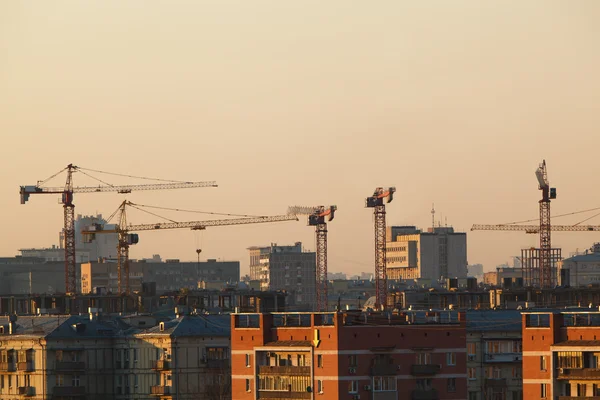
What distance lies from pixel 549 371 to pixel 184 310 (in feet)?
262

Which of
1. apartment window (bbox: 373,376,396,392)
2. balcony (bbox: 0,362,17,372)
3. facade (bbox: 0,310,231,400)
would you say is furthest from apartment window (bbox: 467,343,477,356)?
balcony (bbox: 0,362,17,372)

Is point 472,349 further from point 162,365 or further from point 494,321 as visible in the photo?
point 162,365

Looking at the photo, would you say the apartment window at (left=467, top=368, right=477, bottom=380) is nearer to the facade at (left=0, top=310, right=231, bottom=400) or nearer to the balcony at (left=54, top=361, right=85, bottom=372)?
the facade at (left=0, top=310, right=231, bottom=400)

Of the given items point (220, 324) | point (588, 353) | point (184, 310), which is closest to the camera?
point (588, 353)

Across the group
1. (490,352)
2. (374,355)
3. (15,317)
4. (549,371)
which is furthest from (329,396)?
(15,317)

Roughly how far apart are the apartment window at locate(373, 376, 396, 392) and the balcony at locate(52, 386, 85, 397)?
45423mm

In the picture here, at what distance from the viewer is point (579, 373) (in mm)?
123688

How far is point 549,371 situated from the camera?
412ft

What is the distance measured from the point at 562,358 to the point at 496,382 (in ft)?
107

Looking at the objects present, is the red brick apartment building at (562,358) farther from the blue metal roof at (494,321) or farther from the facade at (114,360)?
the facade at (114,360)

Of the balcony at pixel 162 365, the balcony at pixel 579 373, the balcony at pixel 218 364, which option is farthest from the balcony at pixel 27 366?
the balcony at pixel 579 373

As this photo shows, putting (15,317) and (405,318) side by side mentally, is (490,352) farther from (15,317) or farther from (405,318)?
(15,317)

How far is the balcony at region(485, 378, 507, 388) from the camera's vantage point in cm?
15700

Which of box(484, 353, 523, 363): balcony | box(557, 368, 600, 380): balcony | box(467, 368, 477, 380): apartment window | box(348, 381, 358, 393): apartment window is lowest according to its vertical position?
box(467, 368, 477, 380): apartment window
